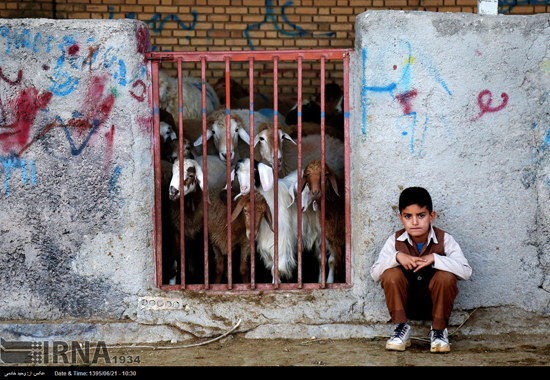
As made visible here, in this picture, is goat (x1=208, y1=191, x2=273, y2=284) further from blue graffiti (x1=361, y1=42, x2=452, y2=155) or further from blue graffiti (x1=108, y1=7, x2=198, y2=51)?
blue graffiti (x1=108, y1=7, x2=198, y2=51)

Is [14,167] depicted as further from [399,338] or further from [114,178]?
[399,338]

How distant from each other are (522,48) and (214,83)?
4518mm

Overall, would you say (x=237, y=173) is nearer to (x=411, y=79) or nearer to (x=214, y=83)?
(x=411, y=79)

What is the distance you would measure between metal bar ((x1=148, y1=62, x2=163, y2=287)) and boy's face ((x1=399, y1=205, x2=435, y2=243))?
1635 mm

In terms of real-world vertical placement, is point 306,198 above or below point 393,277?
above

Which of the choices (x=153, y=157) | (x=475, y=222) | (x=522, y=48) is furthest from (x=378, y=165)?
(x=153, y=157)

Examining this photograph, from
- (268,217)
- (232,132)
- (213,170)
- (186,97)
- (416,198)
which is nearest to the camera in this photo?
(416,198)

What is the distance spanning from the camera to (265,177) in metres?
4.72

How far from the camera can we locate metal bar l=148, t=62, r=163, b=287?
4562mm

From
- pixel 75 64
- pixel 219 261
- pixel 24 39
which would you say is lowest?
pixel 219 261

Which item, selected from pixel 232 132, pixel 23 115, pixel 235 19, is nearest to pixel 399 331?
pixel 232 132

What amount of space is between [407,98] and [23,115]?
2.53m

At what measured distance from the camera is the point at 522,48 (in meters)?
4.41

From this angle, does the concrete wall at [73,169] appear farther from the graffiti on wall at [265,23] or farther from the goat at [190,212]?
the graffiti on wall at [265,23]
